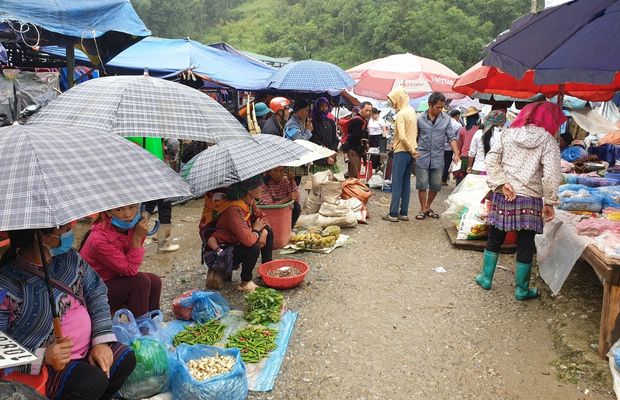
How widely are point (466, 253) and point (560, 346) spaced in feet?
7.66

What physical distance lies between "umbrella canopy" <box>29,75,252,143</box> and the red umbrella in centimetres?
397

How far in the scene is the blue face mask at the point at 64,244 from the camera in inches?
89.0

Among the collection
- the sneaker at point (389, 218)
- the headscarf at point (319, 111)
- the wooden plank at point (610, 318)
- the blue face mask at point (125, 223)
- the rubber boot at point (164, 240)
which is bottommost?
the sneaker at point (389, 218)

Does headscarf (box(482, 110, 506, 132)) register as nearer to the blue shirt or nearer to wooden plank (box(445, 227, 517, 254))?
the blue shirt

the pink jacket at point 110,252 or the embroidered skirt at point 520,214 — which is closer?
the pink jacket at point 110,252

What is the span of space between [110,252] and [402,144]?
4.95m

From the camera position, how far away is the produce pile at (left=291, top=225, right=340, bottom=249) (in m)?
5.79

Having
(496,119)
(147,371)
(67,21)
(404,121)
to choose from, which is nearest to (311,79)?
(404,121)

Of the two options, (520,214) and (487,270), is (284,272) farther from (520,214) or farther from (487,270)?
(520,214)

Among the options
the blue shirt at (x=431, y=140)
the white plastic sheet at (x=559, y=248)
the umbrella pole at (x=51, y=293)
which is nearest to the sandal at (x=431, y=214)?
the blue shirt at (x=431, y=140)

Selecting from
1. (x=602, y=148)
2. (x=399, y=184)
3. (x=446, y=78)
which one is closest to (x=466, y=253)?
(x=399, y=184)

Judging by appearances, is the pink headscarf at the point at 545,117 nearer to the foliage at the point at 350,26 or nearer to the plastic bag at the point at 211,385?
the plastic bag at the point at 211,385

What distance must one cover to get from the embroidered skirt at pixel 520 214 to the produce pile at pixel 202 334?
2.79 metres

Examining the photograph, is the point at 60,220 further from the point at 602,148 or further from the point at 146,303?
the point at 602,148
